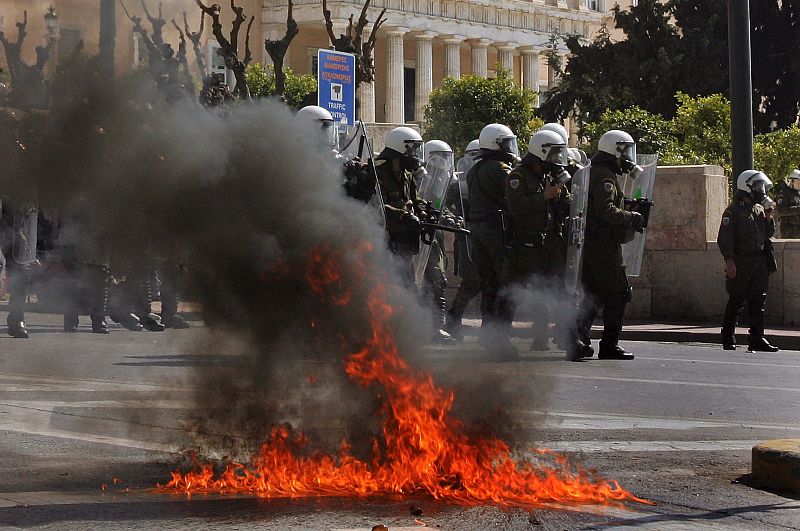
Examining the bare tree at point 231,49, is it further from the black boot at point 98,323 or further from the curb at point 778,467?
the black boot at point 98,323

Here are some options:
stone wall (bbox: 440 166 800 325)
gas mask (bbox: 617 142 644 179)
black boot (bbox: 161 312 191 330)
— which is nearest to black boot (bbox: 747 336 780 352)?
gas mask (bbox: 617 142 644 179)

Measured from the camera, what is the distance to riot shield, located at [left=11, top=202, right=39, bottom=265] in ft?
24.0

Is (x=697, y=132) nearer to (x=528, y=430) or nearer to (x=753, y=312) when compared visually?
(x=753, y=312)

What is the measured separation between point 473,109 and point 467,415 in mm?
43383

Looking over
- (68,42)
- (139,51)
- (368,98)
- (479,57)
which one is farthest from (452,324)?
(479,57)

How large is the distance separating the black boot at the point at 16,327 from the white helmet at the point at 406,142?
3.83m

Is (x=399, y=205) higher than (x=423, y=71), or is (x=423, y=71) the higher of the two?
(x=423, y=71)

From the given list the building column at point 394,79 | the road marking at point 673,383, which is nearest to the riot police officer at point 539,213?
the road marking at point 673,383

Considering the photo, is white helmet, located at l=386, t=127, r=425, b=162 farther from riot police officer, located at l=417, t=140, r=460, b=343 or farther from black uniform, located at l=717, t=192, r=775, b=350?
black uniform, located at l=717, t=192, r=775, b=350

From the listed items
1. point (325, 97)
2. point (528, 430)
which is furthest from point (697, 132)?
point (528, 430)

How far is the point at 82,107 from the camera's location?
6.13 meters

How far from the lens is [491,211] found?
12.5 meters

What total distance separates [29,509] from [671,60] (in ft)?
131

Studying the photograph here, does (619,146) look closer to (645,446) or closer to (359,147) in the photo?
(359,147)
